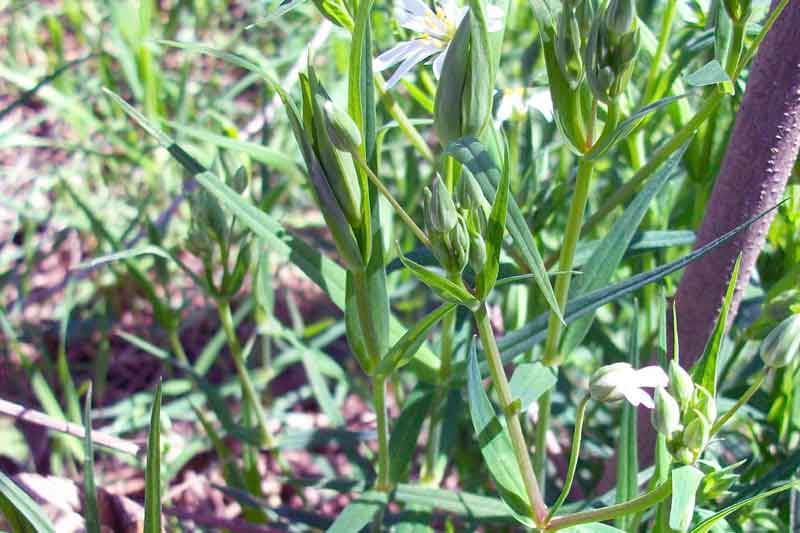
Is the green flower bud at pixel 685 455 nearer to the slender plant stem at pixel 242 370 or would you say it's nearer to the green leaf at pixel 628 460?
the green leaf at pixel 628 460

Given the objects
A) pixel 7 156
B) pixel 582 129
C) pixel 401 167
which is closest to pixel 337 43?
pixel 401 167

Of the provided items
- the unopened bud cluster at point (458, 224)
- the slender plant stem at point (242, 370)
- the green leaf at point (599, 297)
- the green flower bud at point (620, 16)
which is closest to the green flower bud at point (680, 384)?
the green leaf at point (599, 297)

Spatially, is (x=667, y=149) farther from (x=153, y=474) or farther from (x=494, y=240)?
(x=153, y=474)

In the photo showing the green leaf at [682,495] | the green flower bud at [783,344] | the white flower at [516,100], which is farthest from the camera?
the white flower at [516,100]

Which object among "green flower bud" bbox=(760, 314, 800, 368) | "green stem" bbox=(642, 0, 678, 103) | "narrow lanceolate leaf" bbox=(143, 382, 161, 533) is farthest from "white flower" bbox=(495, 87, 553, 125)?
"narrow lanceolate leaf" bbox=(143, 382, 161, 533)

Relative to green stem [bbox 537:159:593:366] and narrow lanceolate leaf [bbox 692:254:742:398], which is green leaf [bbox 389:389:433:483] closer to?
green stem [bbox 537:159:593:366]
